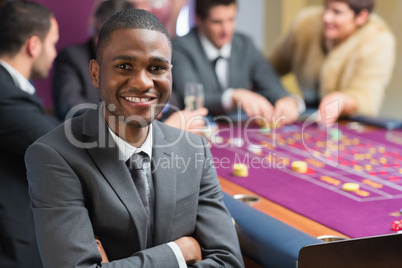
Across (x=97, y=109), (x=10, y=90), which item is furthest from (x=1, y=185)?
(x=97, y=109)

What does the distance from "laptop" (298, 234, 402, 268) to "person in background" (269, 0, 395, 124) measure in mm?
2631

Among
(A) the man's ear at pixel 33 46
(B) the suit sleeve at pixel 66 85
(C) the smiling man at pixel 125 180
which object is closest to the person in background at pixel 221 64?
(B) the suit sleeve at pixel 66 85

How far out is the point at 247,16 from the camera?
6.76 meters

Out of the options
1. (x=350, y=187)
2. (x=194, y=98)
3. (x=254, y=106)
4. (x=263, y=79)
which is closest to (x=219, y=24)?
(x=263, y=79)

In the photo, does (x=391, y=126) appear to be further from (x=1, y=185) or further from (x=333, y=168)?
(x=1, y=185)

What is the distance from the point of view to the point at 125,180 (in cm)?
163

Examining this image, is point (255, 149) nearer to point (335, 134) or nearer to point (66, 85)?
point (335, 134)

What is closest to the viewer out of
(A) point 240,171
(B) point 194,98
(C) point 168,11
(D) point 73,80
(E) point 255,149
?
(A) point 240,171

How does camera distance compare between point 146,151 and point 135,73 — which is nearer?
point 135,73

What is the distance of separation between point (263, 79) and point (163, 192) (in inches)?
120

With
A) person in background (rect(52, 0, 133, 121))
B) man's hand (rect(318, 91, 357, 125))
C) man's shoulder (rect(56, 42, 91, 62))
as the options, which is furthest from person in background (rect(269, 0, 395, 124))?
man's shoulder (rect(56, 42, 91, 62))

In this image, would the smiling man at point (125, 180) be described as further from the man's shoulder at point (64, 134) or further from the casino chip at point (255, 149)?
the casino chip at point (255, 149)

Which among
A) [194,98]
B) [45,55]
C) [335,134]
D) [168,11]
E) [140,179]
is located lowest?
[335,134]

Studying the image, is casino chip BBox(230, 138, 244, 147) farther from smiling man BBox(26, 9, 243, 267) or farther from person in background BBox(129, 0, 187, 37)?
person in background BBox(129, 0, 187, 37)
